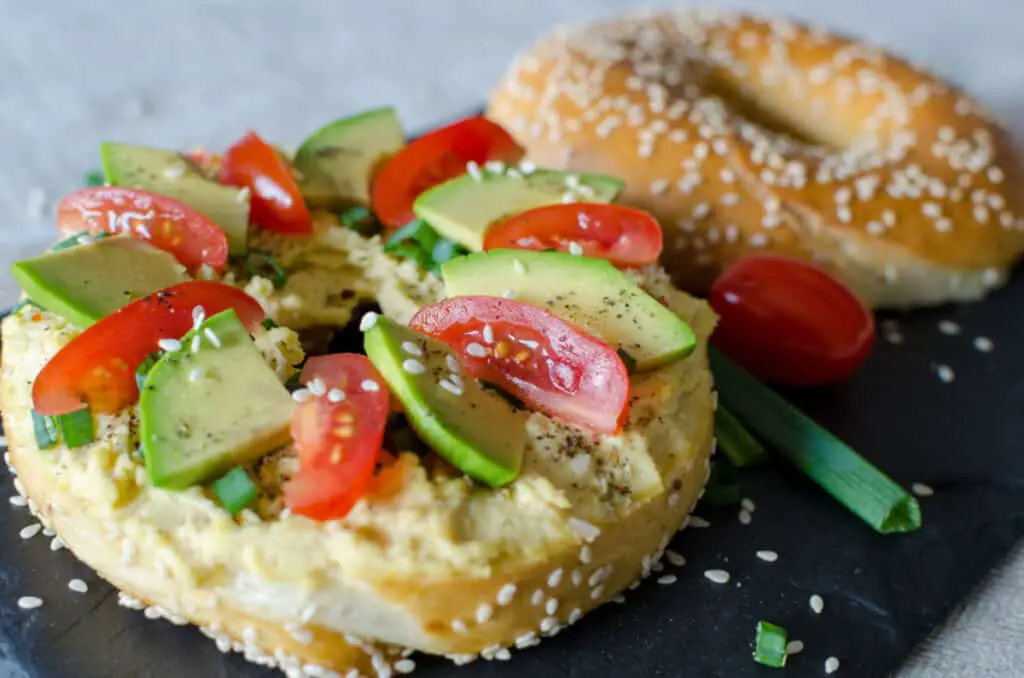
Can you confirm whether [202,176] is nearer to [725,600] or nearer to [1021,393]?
[725,600]

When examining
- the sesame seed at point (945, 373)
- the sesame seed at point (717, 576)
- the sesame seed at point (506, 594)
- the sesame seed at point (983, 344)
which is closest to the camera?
the sesame seed at point (506, 594)

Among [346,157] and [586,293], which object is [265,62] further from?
[586,293]

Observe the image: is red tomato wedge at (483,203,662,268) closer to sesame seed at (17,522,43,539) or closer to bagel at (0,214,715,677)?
bagel at (0,214,715,677)

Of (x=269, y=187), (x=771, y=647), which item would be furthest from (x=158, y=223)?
(x=771, y=647)

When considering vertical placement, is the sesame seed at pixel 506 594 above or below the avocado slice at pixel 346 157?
below

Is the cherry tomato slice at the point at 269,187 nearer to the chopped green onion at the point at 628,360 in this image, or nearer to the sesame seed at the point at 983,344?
the chopped green onion at the point at 628,360

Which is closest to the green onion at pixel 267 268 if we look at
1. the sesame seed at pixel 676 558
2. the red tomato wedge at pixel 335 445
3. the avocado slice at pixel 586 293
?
the avocado slice at pixel 586 293

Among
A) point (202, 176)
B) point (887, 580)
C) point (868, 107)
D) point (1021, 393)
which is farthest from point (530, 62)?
point (887, 580)

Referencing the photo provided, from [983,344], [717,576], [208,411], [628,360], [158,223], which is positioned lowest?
[983,344]
